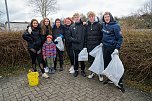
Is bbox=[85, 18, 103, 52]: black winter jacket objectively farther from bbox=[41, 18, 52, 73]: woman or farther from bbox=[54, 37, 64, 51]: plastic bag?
bbox=[41, 18, 52, 73]: woman

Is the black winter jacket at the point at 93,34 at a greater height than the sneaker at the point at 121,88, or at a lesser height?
greater

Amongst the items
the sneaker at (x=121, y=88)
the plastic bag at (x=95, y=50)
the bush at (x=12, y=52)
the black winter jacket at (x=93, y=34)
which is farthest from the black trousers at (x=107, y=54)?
the bush at (x=12, y=52)

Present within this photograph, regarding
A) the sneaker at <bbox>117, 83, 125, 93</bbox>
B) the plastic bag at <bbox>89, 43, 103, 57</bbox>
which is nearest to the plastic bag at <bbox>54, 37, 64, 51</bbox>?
the plastic bag at <bbox>89, 43, 103, 57</bbox>

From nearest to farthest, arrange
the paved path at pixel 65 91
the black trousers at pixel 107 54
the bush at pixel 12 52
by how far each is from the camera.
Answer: the paved path at pixel 65 91 < the black trousers at pixel 107 54 < the bush at pixel 12 52

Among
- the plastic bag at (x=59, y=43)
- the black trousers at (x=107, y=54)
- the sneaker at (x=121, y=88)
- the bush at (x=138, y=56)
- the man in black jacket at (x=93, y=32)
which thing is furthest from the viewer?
the plastic bag at (x=59, y=43)

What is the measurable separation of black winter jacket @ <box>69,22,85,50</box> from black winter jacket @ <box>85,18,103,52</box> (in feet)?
0.55

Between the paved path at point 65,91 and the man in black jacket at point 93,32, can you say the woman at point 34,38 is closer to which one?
the paved path at point 65,91

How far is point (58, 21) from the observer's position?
5883mm

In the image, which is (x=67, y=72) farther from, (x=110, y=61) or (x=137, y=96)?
(x=137, y=96)

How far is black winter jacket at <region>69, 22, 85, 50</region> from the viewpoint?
5.32 metres

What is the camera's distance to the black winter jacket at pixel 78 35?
5320 mm

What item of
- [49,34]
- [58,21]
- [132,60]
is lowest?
[132,60]

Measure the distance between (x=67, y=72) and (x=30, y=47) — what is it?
1662 mm

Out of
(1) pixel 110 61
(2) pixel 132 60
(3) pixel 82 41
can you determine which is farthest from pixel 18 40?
(2) pixel 132 60
